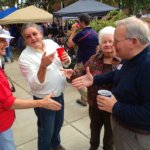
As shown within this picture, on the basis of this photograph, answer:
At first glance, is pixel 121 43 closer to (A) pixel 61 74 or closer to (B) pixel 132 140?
(B) pixel 132 140

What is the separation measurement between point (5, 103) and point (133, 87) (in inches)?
41.9

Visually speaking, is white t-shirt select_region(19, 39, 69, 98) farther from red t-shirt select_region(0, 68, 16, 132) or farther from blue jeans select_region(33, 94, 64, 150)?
red t-shirt select_region(0, 68, 16, 132)

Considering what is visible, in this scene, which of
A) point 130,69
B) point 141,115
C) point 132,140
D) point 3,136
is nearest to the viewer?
point 141,115

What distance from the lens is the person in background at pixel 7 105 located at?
1.90 metres

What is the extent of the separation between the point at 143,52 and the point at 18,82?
5.42 meters

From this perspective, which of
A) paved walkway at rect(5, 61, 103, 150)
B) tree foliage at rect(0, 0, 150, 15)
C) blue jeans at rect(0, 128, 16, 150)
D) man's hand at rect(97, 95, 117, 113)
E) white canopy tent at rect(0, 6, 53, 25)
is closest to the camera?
man's hand at rect(97, 95, 117, 113)

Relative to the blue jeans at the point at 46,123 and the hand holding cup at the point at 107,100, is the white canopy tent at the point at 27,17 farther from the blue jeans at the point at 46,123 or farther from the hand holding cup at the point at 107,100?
the hand holding cup at the point at 107,100

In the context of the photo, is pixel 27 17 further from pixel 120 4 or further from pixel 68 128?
pixel 120 4

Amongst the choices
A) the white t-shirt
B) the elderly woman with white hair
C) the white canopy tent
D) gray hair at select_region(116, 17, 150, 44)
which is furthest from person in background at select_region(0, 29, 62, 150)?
the white canopy tent

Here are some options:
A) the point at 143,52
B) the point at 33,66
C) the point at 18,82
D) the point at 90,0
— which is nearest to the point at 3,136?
the point at 33,66

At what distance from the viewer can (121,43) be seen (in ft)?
5.73

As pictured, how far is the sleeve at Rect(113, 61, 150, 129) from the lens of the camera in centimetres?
168

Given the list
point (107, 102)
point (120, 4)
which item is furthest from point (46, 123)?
point (120, 4)

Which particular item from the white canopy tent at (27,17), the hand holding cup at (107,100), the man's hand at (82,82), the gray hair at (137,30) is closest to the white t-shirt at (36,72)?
the man's hand at (82,82)
